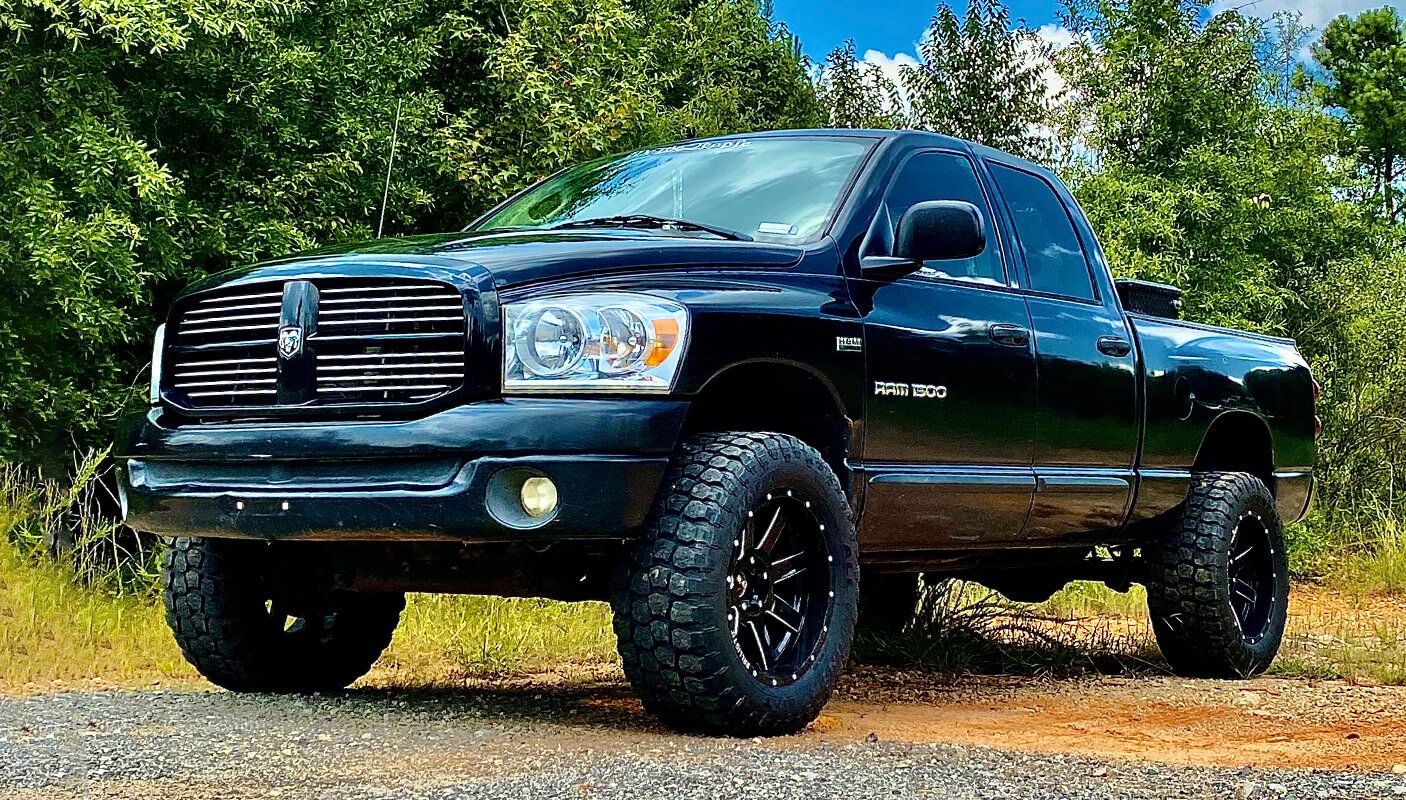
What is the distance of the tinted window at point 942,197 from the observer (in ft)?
18.4

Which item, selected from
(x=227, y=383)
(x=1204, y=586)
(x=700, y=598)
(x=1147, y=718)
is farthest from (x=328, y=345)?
(x=1204, y=586)

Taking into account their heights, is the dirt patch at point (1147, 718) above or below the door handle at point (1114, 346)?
below

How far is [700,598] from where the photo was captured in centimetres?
438

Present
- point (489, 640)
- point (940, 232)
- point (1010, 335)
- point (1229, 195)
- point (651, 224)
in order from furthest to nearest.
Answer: point (1229, 195)
point (489, 640)
point (1010, 335)
point (651, 224)
point (940, 232)

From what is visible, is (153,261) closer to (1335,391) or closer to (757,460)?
(757,460)

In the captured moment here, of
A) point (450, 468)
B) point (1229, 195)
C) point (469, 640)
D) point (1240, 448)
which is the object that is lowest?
point (469, 640)

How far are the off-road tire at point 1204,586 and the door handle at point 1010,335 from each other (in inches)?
63.2

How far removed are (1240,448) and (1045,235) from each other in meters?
1.79

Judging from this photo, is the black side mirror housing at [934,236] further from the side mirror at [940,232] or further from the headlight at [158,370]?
the headlight at [158,370]

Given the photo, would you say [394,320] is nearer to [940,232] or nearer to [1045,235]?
[940,232]

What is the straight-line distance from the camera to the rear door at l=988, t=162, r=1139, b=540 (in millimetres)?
6133

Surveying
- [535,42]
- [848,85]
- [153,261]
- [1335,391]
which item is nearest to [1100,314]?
[153,261]

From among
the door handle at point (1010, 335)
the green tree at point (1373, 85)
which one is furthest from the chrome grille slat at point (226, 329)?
the green tree at point (1373, 85)

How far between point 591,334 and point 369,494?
71 cm
